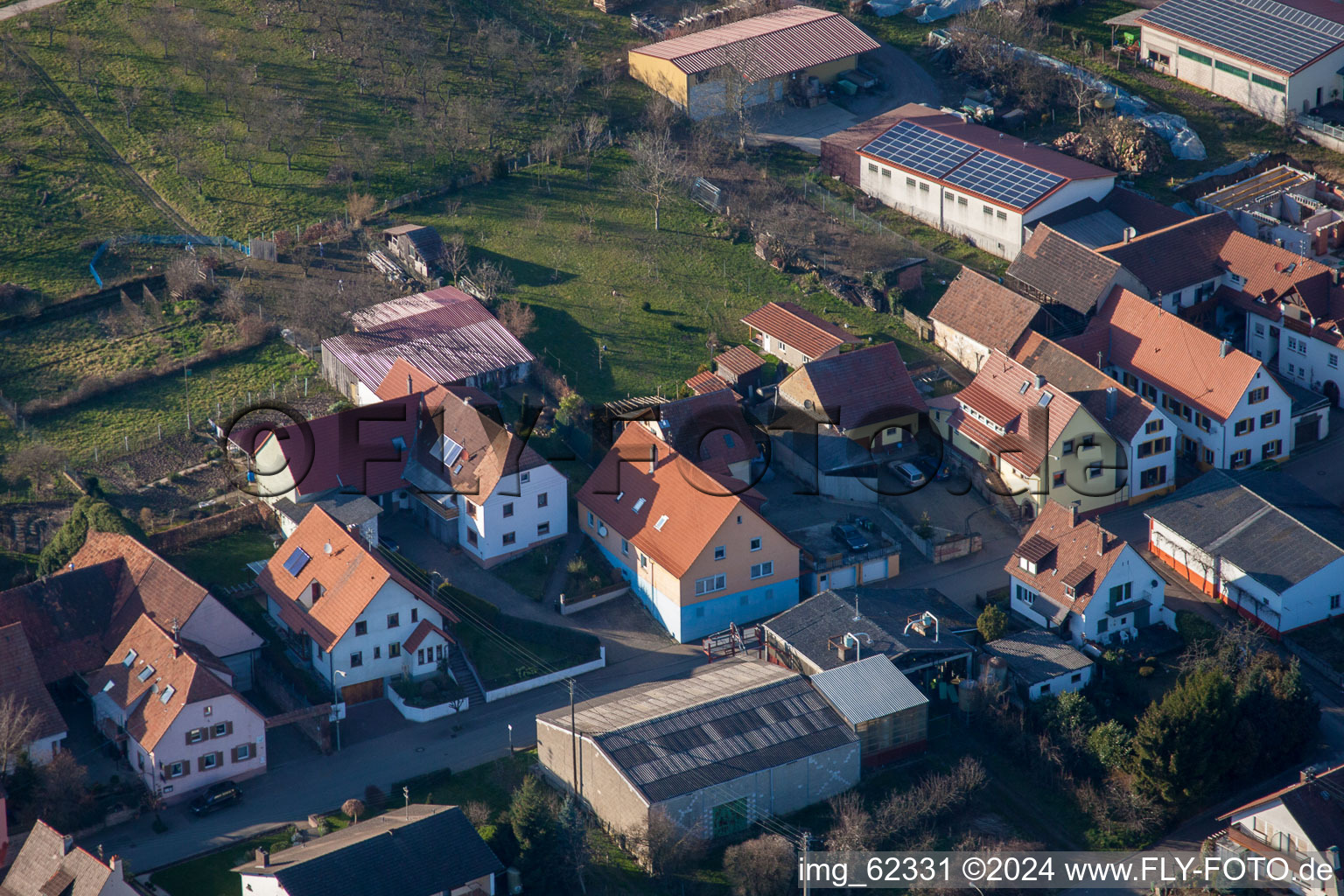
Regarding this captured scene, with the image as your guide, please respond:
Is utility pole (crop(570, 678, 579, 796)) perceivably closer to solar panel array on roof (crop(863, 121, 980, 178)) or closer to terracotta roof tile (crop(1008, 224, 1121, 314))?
terracotta roof tile (crop(1008, 224, 1121, 314))

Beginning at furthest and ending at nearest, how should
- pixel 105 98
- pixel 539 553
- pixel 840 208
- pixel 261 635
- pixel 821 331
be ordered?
pixel 105 98 < pixel 840 208 < pixel 821 331 < pixel 539 553 < pixel 261 635

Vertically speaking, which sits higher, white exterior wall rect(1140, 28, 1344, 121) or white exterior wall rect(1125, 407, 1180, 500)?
white exterior wall rect(1140, 28, 1344, 121)

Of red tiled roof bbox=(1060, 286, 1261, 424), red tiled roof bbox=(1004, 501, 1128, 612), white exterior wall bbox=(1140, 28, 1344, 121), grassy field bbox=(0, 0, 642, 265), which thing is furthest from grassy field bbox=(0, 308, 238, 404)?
white exterior wall bbox=(1140, 28, 1344, 121)

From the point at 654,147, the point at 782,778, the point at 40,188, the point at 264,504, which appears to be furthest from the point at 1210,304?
the point at 40,188

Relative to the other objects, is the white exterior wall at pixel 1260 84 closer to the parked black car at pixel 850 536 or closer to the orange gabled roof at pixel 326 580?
the parked black car at pixel 850 536

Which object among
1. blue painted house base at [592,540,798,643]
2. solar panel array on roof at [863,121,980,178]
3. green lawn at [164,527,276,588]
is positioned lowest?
blue painted house base at [592,540,798,643]

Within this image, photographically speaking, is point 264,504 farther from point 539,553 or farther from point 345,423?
point 539,553
